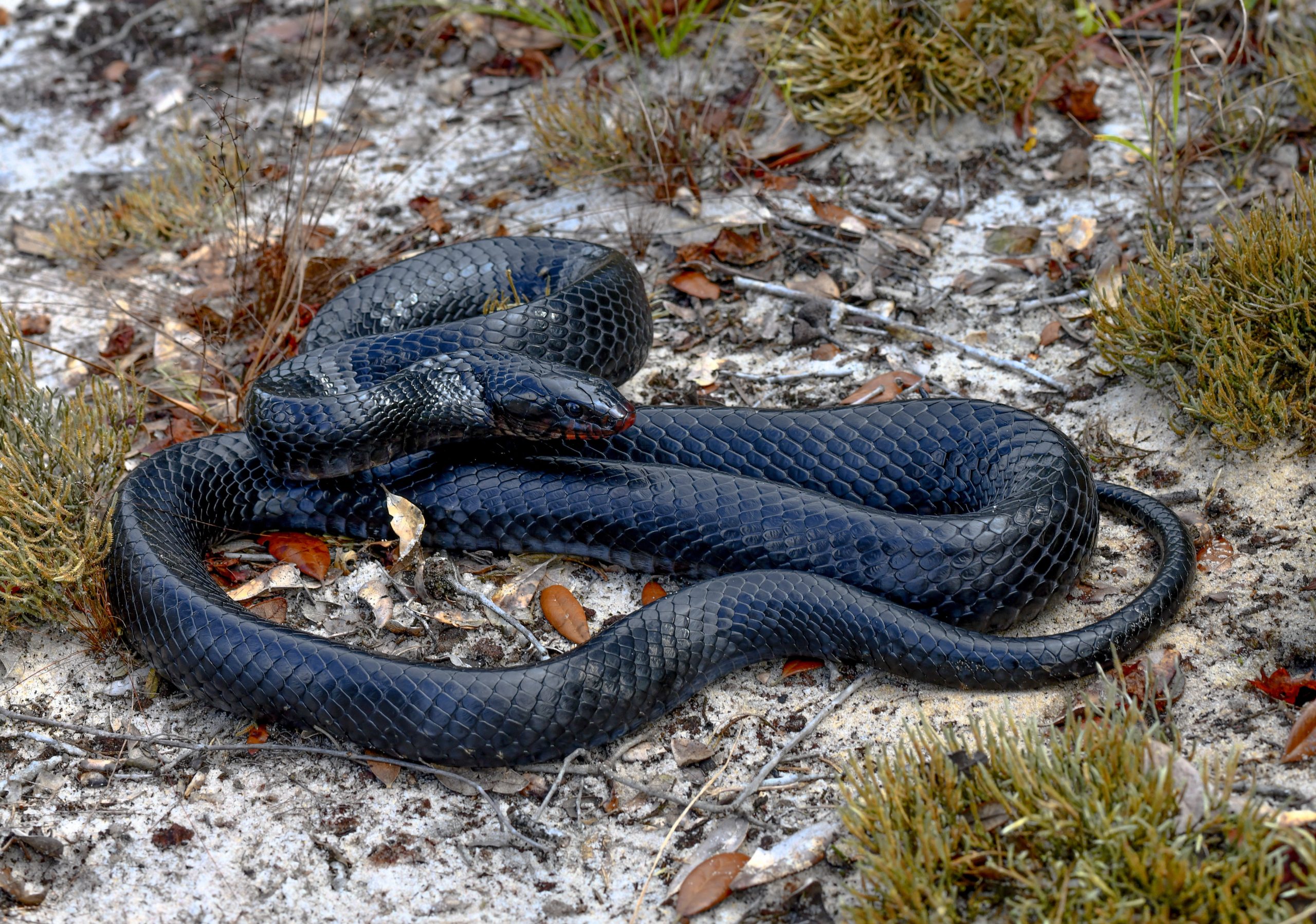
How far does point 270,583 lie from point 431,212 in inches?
97.2

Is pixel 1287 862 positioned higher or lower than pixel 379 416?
lower

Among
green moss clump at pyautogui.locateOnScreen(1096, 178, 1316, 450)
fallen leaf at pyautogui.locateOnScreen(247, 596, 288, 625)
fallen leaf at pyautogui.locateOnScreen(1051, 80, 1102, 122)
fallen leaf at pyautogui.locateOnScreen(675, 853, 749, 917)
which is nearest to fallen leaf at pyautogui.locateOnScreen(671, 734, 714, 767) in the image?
fallen leaf at pyautogui.locateOnScreen(675, 853, 749, 917)

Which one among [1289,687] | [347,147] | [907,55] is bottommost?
[1289,687]

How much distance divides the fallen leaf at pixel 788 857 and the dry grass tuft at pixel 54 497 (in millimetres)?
2103

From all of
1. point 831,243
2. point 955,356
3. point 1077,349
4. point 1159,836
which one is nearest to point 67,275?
point 831,243

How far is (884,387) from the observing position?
4.18 meters

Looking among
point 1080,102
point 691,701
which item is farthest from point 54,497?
point 1080,102

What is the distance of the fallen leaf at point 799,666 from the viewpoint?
313cm

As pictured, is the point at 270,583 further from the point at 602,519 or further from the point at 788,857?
the point at 788,857

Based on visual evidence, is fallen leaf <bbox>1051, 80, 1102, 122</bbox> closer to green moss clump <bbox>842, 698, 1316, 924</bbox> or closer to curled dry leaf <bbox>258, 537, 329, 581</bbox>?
green moss clump <bbox>842, 698, 1316, 924</bbox>

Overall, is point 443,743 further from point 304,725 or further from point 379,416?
point 379,416

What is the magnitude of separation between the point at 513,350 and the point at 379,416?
0.57m

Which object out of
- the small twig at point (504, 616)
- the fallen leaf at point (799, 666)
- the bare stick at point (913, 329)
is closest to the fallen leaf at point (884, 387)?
the bare stick at point (913, 329)

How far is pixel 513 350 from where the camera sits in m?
3.86
